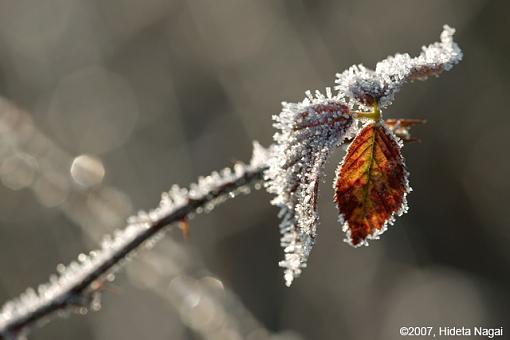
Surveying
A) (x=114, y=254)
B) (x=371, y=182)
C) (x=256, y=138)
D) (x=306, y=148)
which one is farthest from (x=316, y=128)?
(x=256, y=138)

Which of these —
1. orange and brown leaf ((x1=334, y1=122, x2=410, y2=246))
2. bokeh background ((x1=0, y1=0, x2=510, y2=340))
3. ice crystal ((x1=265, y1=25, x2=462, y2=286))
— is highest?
bokeh background ((x1=0, y1=0, x2=510, y2=340))

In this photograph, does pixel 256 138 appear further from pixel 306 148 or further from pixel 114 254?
pixel 306 148

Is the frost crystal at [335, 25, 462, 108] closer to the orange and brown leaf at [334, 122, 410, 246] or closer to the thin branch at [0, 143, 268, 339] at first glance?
the orange and brown leaf at [334, 122, 410, 246]

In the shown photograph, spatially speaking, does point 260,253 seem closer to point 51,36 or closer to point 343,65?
point 343,65

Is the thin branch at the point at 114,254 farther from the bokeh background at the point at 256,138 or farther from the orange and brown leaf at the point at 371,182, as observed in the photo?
the bokeh background at the point at 256,138

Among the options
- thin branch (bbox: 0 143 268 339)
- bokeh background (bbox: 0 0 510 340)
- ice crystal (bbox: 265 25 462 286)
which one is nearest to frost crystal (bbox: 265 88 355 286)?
ice crystal (bbox: 265 25 462 286)

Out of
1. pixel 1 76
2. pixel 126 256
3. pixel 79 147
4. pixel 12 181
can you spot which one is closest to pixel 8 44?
pixel 1 76

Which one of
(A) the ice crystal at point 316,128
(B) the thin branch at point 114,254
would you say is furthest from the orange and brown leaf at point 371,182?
(B) the thin branch at point 114,254
